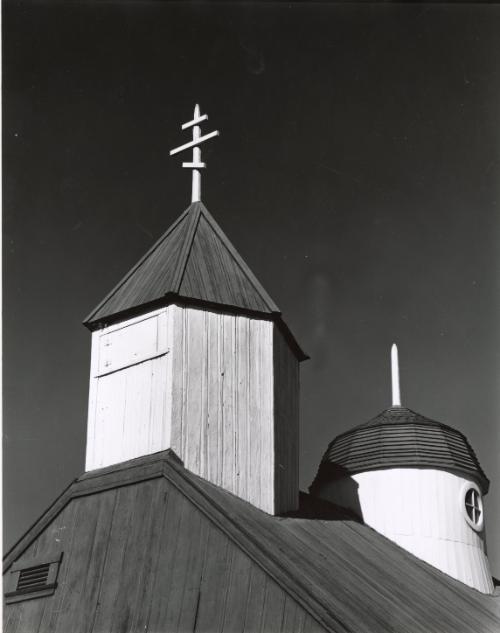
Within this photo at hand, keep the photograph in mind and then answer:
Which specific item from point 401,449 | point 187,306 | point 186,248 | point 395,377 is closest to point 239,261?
point 186,248

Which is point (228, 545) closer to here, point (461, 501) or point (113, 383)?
point (113, 383)

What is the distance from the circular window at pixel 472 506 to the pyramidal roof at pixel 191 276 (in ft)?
25.4

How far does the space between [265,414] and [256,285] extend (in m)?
2.71

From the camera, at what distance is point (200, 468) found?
17719 millimetres

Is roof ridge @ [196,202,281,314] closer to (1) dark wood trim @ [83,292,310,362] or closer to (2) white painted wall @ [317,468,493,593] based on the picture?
(1) dark wood trim @ [83,292,310,362]

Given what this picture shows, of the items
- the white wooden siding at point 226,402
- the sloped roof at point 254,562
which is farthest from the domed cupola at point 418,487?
the white wooden siding at point 226,402

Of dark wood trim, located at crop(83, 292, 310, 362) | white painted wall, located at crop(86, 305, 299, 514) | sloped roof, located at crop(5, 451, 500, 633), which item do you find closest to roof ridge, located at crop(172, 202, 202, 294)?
dark wood trim, located at crop(83, 292, 310, 362)

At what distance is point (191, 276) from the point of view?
19.4 metres

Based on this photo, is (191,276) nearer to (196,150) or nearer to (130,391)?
(130,391)

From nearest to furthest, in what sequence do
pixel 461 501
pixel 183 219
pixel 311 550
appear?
pixel 311 550, pixel 183 219, pixel 461 501

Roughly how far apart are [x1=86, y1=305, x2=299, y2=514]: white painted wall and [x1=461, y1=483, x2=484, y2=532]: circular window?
247 inches

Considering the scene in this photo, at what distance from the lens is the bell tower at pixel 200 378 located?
59.1ft

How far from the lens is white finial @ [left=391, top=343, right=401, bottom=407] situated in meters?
27.2

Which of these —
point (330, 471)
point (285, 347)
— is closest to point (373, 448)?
point (330, 471)
